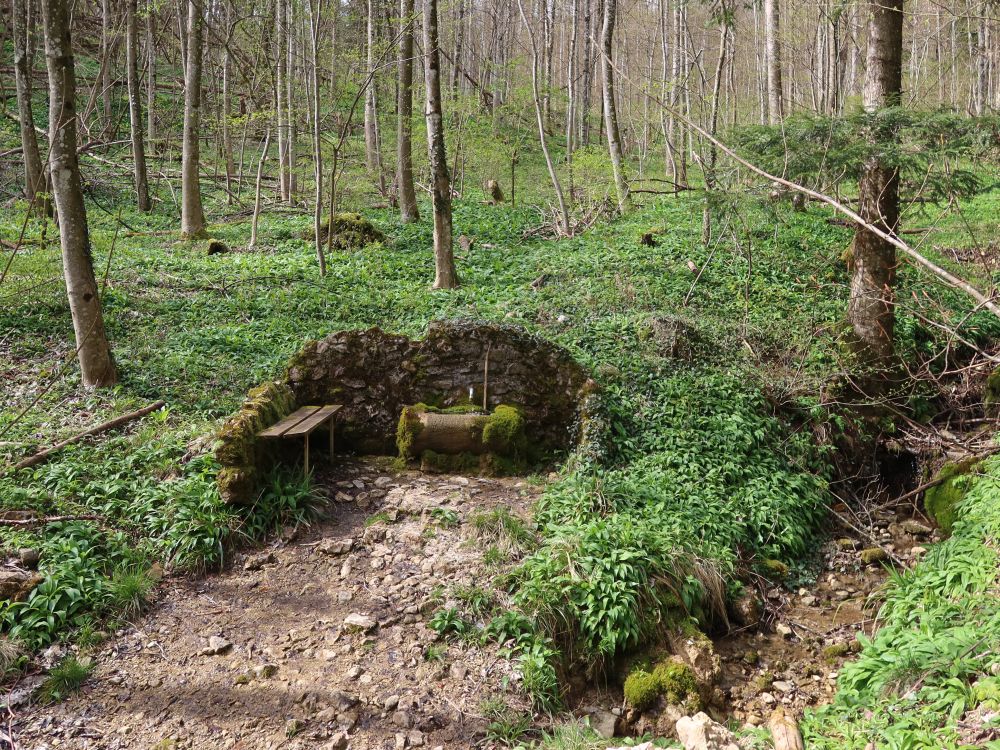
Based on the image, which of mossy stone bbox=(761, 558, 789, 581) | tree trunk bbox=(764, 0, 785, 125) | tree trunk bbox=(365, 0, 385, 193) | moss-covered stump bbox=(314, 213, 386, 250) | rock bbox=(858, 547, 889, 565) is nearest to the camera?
mossy stone bbox=(761, 558, 789, 581)

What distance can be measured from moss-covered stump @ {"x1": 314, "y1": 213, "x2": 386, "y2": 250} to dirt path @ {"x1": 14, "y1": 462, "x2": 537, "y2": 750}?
881 cm

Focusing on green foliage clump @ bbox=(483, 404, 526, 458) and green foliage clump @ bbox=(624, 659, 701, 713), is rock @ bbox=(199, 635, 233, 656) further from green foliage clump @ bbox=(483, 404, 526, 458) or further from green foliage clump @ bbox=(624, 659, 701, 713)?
green foliage clump @ bbox=(483, 404, 526, 458)

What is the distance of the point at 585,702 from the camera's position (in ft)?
15.7

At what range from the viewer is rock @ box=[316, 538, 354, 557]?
19.5 feet

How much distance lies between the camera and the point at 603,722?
15.1 ft

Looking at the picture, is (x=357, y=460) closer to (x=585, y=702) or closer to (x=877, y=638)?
(x=585, y=702)

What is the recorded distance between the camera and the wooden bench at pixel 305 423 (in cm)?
627

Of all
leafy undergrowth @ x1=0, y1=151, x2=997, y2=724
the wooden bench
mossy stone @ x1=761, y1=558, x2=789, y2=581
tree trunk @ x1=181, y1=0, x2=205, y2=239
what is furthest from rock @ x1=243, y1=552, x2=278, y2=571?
tree trunk @ x1=181, y1=0, x2=205, y2=239

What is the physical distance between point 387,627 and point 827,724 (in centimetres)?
298

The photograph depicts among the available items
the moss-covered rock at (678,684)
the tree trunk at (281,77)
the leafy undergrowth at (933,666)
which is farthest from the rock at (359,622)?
the tree trunk at (281,77)

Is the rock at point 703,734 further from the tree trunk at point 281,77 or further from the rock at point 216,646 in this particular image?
the tree trunk at point 281,77

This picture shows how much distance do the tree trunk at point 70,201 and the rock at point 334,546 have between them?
10.5 feet

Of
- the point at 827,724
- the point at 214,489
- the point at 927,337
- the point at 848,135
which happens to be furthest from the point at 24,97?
the point at 927,337

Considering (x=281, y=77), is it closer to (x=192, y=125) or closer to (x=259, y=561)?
(x=192, y=125)
